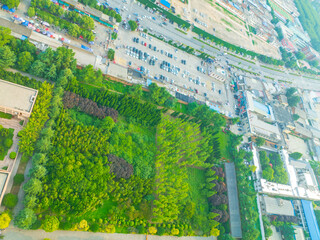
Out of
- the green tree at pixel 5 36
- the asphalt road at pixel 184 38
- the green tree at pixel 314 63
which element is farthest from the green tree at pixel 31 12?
the green tree at pixel 314 63

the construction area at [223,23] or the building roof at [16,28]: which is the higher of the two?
the construction area at [223,23]

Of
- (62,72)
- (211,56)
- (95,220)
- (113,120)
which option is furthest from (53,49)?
(211,56)

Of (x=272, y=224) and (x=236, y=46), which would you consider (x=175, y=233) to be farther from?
(x=236, y=46)

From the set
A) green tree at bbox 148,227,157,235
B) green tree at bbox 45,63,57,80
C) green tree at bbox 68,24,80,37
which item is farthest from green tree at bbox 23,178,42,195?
green tree at bbox 68,24,80,37

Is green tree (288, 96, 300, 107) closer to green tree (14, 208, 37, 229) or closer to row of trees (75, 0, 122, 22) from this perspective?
row of trees (75, 0, 122, 22)

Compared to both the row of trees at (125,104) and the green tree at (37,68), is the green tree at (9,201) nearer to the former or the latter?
the row of trees at (125,104)

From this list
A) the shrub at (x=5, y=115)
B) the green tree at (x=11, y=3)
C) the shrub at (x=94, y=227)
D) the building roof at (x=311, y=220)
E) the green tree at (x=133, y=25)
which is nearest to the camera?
the shrub at (x=94, y=227)

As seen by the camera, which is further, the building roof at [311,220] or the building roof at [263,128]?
the building roof at [263,128]
